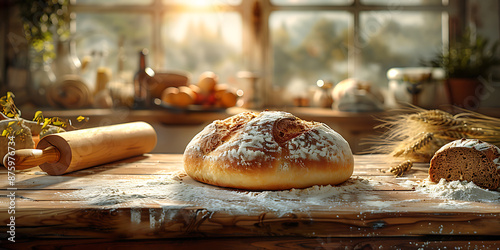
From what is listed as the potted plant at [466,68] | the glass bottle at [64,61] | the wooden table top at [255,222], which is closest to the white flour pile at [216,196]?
the wooden table top at [255,222]

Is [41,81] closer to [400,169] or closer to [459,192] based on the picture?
[400,169]

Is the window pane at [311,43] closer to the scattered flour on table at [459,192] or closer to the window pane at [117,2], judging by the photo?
the window pane at [117,2]

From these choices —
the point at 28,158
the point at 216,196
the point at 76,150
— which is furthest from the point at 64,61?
the point at 216,196

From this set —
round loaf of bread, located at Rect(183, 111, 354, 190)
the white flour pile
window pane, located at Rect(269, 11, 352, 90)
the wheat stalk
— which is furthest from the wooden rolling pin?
window pane, located at Rect(269, 11, 352, 90)

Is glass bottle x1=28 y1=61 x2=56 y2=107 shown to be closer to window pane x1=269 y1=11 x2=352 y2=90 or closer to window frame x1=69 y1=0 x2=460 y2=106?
window frame x1=69 y1=0 x2=460 y2=106

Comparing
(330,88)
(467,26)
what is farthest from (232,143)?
(467,26)
